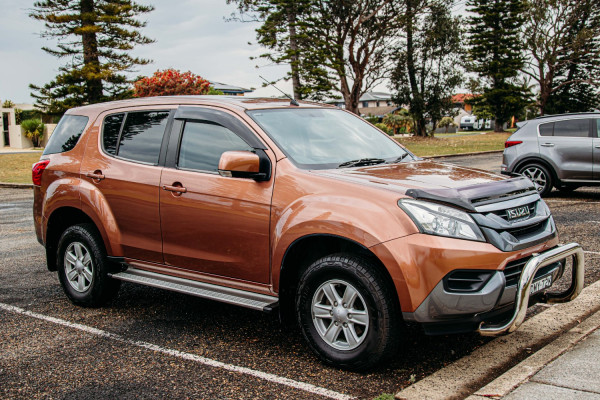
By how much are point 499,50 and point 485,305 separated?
5024cm

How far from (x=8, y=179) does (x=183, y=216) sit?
64.6 feet

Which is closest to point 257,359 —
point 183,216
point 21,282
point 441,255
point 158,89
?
point 183,216

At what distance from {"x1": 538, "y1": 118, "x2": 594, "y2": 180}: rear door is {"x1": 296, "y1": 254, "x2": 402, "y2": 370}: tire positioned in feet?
30.0

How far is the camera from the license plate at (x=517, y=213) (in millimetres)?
4039

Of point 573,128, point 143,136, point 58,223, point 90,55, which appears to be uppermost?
point 90,55

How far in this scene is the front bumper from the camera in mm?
3717

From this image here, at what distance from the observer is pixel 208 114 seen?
199 inches

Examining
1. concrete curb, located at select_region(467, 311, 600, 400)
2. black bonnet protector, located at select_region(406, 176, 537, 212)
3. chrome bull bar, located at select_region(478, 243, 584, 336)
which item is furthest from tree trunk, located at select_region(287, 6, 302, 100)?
chrome bull bar, located at select_region(478, 243, 584, 336)

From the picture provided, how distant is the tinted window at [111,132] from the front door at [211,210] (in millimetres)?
812

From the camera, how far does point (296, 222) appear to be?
13.9 feet

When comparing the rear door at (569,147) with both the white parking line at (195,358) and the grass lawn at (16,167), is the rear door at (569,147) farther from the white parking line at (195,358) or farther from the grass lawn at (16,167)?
the grass lawn at (16,167)

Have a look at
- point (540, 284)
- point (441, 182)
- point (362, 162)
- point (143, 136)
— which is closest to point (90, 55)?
point (143, 136)

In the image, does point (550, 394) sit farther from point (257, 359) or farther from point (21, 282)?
point (21, 282)

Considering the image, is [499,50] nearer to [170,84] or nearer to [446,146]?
[446,146]
